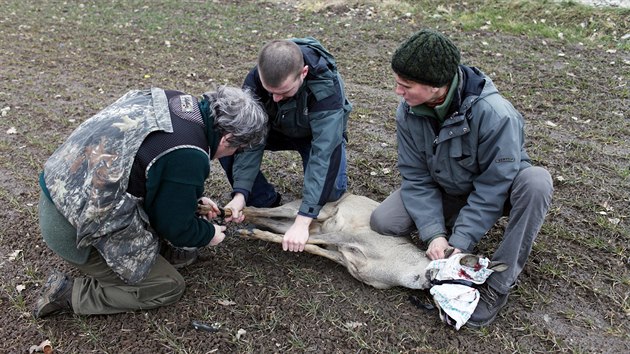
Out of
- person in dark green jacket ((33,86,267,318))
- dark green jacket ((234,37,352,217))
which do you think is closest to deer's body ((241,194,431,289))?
dark green jacket ((234,37,352,217))

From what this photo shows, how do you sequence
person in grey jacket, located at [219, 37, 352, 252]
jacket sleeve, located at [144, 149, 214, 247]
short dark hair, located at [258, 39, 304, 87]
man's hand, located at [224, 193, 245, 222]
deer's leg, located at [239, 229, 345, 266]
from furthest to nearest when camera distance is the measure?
man's hand, located at [224, 193, 245, 222]
deer's leg, located at [239, 229, 345, 266]
person in grey jacket, located at [219, 37, 352, 252]
short dark hair, located at [258, 39, 304, 87]
jacket sleeve, located at [144, 149, 214, 247]

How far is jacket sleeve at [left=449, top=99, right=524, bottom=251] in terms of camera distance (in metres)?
2.76

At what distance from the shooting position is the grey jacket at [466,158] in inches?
109

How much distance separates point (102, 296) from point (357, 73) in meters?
4.51

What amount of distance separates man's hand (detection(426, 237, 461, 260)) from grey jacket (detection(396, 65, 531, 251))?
5cm

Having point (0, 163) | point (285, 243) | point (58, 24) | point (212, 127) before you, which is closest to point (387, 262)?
point (285, 243)

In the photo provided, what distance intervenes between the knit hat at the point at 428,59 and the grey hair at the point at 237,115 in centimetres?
79

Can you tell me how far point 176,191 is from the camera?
237 centimetres

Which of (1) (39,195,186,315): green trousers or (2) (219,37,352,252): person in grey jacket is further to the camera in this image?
(2) (219,37,352,252): person in grey jacket

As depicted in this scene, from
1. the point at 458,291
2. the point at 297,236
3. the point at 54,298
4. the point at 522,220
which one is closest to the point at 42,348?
the point at 54,298

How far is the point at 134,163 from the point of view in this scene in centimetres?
232

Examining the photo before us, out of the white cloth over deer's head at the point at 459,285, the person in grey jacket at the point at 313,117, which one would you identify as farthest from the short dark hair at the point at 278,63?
the white cloth over deer's head at the point at 459,285

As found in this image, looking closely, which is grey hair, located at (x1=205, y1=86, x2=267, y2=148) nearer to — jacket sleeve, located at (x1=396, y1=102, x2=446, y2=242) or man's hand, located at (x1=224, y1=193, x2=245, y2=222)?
man's hand, located at (x1=224, y1=193, x2=245, y2=222)

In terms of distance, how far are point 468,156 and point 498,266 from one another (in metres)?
0.63
